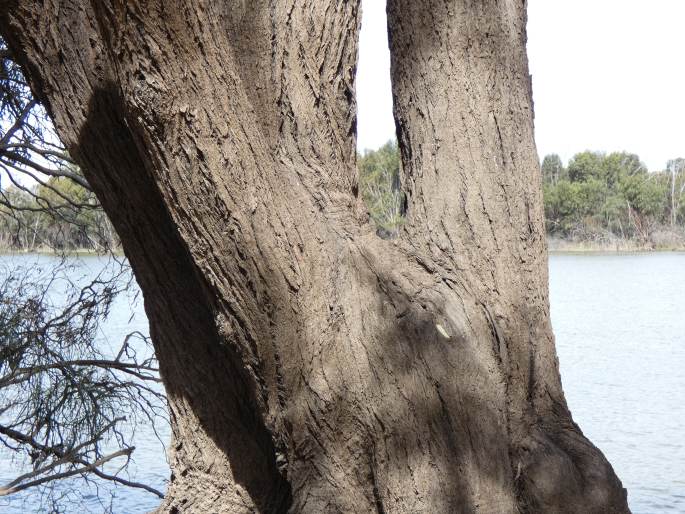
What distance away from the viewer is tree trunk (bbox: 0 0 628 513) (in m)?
1.16

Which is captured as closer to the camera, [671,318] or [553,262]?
[671,318]

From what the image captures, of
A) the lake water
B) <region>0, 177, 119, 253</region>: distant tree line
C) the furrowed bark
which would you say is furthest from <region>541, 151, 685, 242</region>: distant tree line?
the furrowed bark

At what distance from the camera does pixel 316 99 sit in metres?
1.37

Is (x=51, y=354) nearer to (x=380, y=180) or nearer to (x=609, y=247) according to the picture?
(x=380, y=180)

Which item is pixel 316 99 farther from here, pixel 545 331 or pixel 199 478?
pixel 199 478

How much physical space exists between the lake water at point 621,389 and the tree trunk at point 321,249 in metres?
2.28

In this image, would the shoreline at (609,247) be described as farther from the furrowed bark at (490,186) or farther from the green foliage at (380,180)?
the furrowed bark at (490,186)

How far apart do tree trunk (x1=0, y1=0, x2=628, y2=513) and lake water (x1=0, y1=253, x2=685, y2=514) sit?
7.48ft

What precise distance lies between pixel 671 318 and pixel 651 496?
614 centimetres

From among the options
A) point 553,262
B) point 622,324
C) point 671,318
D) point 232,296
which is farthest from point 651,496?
point 553,262

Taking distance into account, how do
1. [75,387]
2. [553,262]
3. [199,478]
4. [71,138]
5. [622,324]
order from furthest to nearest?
[553,262] < [622,324] < [75,387] < [199,478] < [71,138]

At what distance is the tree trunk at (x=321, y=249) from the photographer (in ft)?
3.81

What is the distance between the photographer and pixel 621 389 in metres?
7.00

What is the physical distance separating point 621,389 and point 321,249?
6.27m
